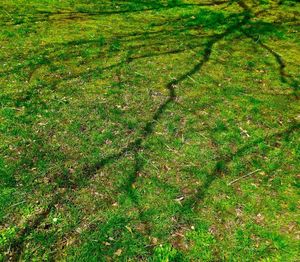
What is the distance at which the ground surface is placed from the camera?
4996 mm

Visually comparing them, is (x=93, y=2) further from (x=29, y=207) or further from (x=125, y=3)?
(x=29, y=207)

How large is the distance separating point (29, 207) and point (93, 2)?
36.0 feet

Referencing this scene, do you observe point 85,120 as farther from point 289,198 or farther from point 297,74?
point 297,74

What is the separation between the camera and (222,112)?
7832mm

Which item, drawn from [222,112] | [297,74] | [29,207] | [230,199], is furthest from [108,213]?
[297,74]

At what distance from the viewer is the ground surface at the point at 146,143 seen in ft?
16.4

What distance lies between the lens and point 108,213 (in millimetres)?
5273

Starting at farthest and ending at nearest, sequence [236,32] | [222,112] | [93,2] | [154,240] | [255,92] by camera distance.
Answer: [93,2], [236,32], [255,92], [222,112], [154,240]

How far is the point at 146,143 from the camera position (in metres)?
6.72

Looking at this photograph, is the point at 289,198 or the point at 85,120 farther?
the point at 85,120

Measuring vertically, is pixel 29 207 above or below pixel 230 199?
above

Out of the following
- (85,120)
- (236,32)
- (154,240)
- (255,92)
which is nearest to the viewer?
(154,240)

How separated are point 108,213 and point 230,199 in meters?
1.97

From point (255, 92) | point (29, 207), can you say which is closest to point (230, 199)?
A: point (29, 207)
